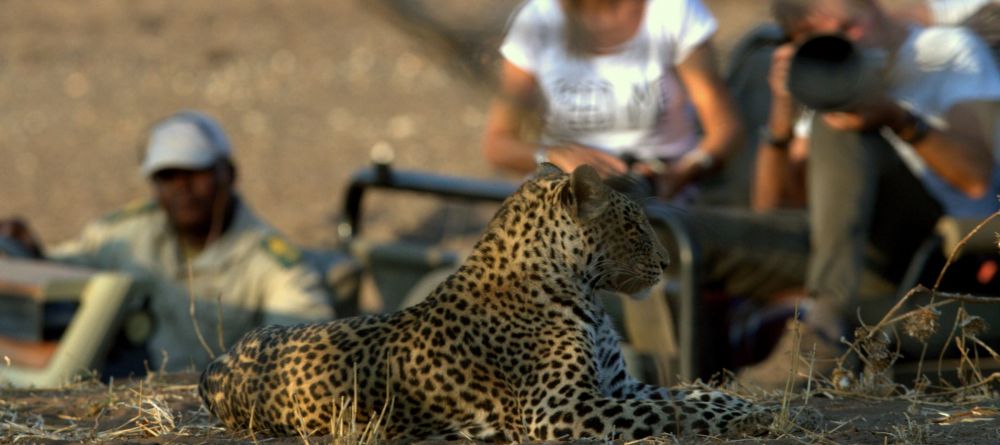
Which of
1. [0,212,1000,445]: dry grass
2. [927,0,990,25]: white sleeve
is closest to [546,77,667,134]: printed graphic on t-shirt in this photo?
[927,0,990,25]: white sleeve

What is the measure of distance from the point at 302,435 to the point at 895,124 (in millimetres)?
3260

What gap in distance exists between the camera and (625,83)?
638 centimetres

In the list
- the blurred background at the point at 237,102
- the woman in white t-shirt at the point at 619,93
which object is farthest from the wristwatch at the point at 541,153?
the blurred background at the point at 237,102

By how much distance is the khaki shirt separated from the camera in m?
8.05

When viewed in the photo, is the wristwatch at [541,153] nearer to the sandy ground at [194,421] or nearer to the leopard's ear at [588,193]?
the sandy ground at [194,421]

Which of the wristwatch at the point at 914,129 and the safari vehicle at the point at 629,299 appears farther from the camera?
the wristwatch at the point at 914,129

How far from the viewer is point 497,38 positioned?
489 centimetres

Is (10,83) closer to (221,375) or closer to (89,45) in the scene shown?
(89,45)

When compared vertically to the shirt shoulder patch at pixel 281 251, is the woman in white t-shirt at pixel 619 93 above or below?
above

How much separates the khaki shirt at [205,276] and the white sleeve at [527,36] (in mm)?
2318

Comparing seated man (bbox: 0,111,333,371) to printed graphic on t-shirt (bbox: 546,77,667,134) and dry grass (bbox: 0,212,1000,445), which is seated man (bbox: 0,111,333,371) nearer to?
printed graphic on t-shirt (bbox: 546,77,667,134)

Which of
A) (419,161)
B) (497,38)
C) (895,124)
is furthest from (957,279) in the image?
(419,161)

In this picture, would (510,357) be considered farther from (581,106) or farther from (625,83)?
Result: (581,106)

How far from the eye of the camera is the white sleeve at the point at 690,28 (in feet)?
21.0
